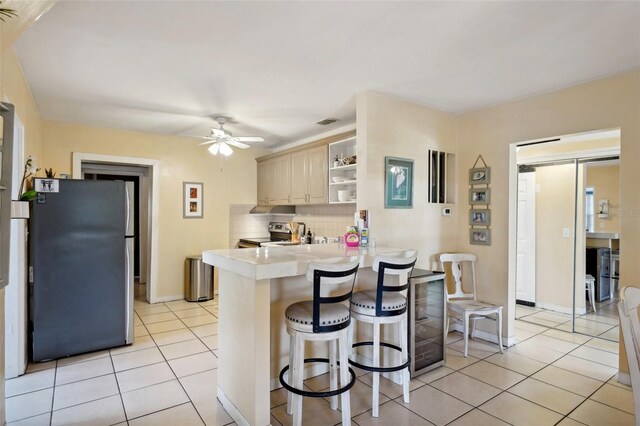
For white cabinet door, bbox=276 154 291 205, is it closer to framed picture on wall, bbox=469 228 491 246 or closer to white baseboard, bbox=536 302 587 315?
framed picture on wall, bbox=469 228 491 246

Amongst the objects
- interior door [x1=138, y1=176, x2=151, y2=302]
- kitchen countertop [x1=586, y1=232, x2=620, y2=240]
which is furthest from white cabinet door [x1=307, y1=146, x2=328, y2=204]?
kitchen countertop [x1=586, y1=232, x2=620, y2=240]

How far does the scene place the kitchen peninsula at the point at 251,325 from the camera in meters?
2.15

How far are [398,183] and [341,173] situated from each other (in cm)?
128

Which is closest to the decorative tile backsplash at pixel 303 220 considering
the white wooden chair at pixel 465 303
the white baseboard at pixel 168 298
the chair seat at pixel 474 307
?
the white baseboard at pixel 168 298

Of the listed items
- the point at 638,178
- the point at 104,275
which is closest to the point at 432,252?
the point at 638,178

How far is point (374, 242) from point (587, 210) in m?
2.85

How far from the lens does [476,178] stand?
3.95 m

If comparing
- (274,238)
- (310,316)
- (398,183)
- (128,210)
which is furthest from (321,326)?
(274,238)

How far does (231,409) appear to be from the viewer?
2412mm

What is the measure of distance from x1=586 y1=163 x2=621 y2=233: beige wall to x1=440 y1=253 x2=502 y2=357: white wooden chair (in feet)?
5.25

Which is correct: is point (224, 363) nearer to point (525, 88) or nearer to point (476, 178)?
point (476, 178)

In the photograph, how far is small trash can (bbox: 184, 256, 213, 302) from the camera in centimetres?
536

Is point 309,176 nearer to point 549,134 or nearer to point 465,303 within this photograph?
point 465,303

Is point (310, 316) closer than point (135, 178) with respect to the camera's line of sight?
Yes
